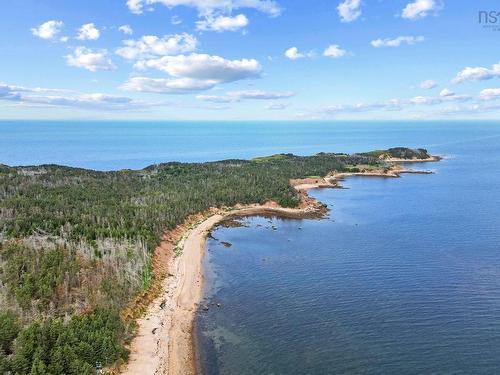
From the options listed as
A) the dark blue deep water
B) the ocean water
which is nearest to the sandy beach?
the ocean water

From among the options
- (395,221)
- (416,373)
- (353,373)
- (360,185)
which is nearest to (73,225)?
(353,373)

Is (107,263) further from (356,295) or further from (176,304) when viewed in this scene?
(356,295)

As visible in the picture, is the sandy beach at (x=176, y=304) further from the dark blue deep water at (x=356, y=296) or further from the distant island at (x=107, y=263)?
the dark blue deep water at (x=356, y=296)

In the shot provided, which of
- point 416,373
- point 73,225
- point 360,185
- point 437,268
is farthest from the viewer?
point 360,185

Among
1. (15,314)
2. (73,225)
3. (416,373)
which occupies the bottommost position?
(416,373)

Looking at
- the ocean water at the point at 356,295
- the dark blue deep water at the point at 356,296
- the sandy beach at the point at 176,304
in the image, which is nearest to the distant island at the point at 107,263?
the sandy beach at the point at 176,304

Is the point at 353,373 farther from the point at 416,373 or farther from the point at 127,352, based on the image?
the point at 127,352

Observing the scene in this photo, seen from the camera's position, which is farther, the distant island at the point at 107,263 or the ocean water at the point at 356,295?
the ocean water at the point at 356,295
